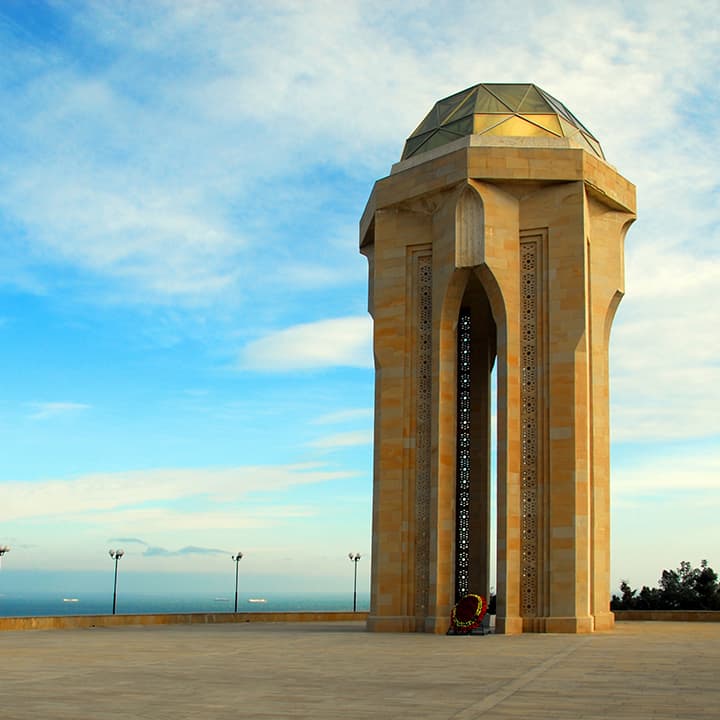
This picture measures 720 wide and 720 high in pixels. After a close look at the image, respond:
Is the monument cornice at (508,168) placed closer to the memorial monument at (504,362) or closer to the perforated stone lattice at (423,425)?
the memorial monument at (504,362)

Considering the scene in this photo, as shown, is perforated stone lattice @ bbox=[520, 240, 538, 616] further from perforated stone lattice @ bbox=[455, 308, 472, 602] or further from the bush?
the bush

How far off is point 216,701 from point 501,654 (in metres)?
9.01

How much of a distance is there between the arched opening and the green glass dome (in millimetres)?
4818

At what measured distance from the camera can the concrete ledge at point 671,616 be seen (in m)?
38.8

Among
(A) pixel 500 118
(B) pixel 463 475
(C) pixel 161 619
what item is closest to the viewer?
(A) pixel 500 118

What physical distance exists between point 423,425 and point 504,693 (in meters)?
18.5

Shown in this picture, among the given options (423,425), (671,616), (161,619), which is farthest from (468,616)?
(671,616)

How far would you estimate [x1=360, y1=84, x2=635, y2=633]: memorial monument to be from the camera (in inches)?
1164

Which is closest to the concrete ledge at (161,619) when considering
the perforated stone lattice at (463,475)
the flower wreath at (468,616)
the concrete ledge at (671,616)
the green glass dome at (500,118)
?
the perforated stone lattice at (463,475)

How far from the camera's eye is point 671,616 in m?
39.3

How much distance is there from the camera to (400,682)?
14656mm

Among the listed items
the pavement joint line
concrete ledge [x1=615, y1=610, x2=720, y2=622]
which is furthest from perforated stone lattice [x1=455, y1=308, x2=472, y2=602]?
the pavement joint line

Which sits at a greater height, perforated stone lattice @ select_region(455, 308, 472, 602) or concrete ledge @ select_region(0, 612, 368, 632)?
perforated stone lattice @ select_region(455, 308, 472, 602)

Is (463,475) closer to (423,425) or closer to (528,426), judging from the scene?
(423,425)
